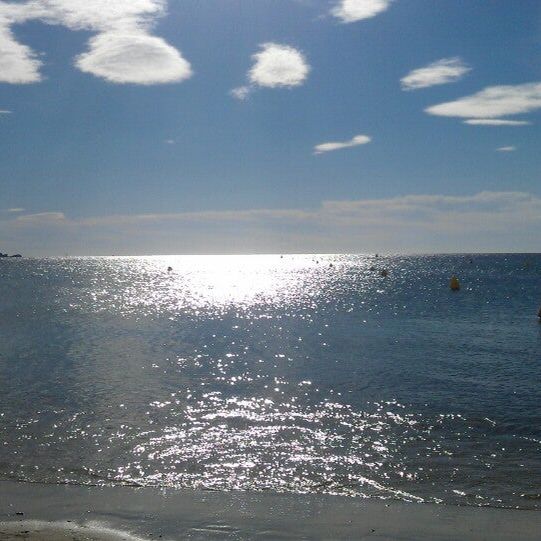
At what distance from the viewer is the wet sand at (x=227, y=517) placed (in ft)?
33.3

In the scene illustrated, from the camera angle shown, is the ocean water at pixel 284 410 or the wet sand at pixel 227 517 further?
the ocean water at pixel 284 410

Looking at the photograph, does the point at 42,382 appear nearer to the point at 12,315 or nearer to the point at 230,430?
the point at 230,430

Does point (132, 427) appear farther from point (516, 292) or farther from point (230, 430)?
point (516, 292)

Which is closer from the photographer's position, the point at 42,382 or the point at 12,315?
the point at 42,382

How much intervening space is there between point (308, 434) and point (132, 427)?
16.3 feet

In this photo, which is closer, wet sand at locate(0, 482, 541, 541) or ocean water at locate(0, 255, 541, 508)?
wet sand at locate(0, 482, 541, 541)

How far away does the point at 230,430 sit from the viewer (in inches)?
686

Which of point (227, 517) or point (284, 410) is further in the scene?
point (284, 410)

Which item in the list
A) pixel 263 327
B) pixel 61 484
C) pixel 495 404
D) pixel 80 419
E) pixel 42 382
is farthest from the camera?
pixel 263 327

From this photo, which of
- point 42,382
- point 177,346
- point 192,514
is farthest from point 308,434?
point 177,346

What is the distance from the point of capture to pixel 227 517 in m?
11.1

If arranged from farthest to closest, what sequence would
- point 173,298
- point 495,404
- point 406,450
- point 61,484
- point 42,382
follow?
point 173,298
point 42,382
point 495,404
point 406,450
point 61,484

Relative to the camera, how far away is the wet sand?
1016 cm

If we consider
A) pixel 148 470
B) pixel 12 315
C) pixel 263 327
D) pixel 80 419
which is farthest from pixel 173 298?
pixel 148 470
